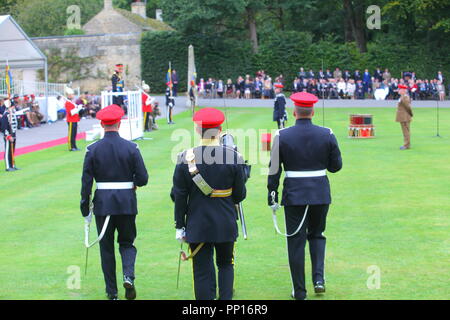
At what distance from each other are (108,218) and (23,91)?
31909 mm

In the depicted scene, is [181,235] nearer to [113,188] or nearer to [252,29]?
[113,188]

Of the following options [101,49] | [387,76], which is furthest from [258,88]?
[101,49]

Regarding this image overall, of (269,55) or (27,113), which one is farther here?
(269,55)

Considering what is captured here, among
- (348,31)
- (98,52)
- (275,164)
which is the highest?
(348,31)

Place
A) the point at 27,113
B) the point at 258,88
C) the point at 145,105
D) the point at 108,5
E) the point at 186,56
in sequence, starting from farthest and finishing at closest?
the point at 108,5
the point at 186,56
the point at 258,88
the point at 27,113
the point at 145,105

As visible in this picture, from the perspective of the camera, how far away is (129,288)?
8.40 meters

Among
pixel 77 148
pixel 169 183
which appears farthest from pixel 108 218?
pixel 77 148

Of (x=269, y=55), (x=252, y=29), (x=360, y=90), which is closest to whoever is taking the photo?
(x=360, y=90)

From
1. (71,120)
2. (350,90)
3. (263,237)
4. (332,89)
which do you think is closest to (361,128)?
(71,120)

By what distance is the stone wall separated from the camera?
2377 inches

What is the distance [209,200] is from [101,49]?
54.2 meters

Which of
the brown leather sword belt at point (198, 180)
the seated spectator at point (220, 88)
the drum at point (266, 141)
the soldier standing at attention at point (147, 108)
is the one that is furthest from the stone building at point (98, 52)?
the brown leather sword belt at point (198, 180)

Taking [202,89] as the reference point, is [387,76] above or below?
above
